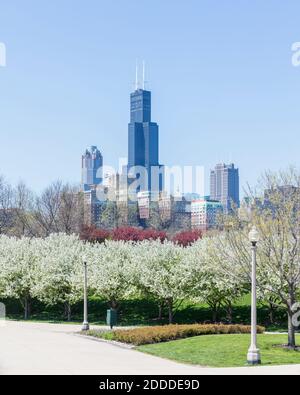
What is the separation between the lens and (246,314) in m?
42.8

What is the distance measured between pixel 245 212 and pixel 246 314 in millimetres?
14900

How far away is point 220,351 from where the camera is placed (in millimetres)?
22953

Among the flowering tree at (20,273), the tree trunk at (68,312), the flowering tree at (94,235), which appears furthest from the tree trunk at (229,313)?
the flowering tree at (94,235)

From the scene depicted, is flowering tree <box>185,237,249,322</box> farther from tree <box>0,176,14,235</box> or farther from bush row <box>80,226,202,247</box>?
tree <box>0,176,14,235</box>

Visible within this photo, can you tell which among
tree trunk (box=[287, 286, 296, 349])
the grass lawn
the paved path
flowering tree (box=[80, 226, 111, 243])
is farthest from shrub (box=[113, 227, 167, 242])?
tree trunk (box=[287, 286, 296, 349])

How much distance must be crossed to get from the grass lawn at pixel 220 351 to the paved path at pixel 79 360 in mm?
753

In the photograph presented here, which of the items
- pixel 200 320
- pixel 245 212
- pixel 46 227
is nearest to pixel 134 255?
pixel 200 320

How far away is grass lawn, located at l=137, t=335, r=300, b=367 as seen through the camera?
21.0 metres

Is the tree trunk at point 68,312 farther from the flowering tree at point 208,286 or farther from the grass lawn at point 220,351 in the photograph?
the grass lawn at point 220,351

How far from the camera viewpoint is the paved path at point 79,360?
18188mm

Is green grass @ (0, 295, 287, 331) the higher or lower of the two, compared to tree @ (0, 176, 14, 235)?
lower

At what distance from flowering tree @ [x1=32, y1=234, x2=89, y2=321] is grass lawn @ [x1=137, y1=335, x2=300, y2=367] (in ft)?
65.5

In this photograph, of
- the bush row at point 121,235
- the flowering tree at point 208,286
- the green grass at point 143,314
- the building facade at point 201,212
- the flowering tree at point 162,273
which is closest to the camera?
the flowering tree at point 208,286
